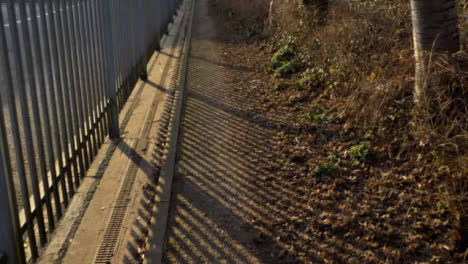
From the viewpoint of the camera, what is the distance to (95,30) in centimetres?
614

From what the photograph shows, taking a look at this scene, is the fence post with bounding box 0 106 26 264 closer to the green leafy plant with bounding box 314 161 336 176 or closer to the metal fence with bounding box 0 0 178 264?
the metal fence with bounding box 0 0 178 264

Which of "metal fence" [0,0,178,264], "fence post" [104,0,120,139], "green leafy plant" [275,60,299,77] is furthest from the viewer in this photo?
"green leafy plant" [275,60,299,77]

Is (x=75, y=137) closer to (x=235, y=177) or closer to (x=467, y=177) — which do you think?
(x=235, y=177)

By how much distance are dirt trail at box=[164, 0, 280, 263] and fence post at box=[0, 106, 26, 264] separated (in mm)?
1223

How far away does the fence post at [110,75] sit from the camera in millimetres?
6613

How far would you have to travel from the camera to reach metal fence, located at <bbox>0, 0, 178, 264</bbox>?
12.0 feet

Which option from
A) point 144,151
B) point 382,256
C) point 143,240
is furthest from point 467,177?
point 144,151

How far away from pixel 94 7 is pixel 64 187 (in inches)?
90.0

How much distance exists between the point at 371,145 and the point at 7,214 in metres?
3.76

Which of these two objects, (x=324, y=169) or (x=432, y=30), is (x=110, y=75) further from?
(x=432, y=30)

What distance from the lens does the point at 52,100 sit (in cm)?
449

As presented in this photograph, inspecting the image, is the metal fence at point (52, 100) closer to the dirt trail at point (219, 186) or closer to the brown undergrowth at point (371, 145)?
the dirt trail at point (219, 186)

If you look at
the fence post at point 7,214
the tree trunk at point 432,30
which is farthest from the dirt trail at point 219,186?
the tree trunk at point 432,30

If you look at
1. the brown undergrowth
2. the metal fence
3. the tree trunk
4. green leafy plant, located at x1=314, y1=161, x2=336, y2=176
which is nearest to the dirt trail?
the brown undergrowth
